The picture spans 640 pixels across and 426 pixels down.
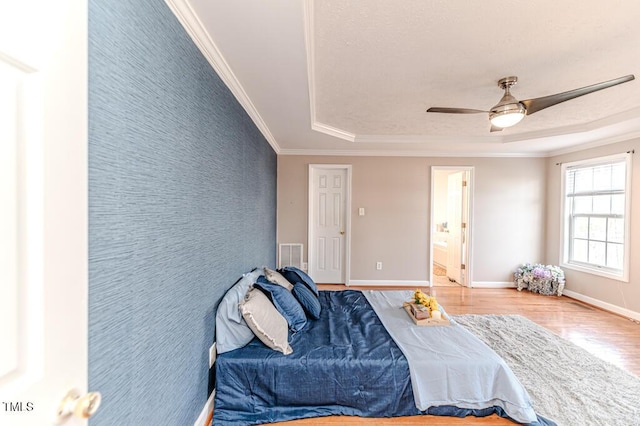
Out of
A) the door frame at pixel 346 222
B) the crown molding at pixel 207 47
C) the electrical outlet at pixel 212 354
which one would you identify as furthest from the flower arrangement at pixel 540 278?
the crown molding at pixel 207 47

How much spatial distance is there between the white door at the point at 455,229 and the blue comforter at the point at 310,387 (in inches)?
139

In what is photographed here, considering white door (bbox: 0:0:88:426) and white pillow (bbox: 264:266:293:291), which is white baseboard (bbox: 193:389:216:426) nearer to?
white pillow (bbox: 264:266:293:291)

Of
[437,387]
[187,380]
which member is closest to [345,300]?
[437,387]

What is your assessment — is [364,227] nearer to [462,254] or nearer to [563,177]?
[462,254]

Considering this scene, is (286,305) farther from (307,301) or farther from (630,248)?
(630,248)

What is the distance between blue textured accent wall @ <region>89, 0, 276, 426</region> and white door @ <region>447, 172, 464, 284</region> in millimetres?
4477

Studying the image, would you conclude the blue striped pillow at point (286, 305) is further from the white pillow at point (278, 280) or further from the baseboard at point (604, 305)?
the baseboard at point (604, 305)

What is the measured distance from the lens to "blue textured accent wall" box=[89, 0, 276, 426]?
2.70ft

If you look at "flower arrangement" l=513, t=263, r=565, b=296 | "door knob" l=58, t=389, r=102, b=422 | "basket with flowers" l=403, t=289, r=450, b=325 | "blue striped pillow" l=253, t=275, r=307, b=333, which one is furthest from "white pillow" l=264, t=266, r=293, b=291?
"flower arrangement" l=513, t=263, r=565, b=296

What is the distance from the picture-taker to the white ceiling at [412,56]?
144 cm

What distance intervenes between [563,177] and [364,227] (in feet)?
11.1

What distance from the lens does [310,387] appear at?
1.64 m

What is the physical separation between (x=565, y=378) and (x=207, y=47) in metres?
3.61

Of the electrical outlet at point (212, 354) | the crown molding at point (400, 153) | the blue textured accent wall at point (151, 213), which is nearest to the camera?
the blue textured accent wall at point (151, 213)
